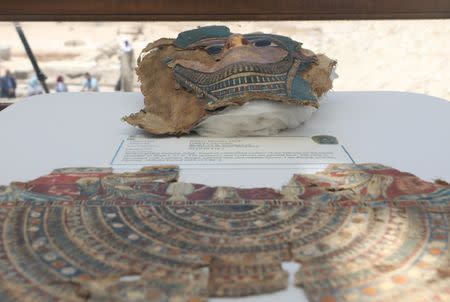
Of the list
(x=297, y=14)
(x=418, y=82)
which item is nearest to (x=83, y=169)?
(x=297, y=14)

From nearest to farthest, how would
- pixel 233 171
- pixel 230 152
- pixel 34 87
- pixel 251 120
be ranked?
1. pixel 233 171
2. pixel 230 152
3. pixel 251 120
4. pixel 34 87

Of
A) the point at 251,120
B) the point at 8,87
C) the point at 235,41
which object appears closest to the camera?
the point at 251,120

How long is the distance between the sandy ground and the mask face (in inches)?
29.3

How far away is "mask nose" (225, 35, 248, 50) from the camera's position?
1.80m

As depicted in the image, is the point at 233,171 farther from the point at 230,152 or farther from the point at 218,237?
the point at 218,237

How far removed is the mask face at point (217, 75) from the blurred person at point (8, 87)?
6.18ft

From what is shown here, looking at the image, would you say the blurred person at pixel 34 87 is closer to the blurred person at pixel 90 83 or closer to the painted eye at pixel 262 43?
the blurred person at pixel 90 83

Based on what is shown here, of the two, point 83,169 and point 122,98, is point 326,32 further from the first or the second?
point 83,169

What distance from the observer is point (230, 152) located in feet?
4.91

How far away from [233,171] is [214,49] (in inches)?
23.5

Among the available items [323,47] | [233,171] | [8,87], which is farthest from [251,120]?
[8,87]

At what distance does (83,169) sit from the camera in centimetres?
136

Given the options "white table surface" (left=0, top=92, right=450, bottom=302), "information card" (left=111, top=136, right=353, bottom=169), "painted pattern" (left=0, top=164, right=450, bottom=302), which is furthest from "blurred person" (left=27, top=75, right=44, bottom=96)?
"painted pattern" (left=0, top=164, right=450, bottom=302)

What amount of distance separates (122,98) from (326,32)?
131 cm
